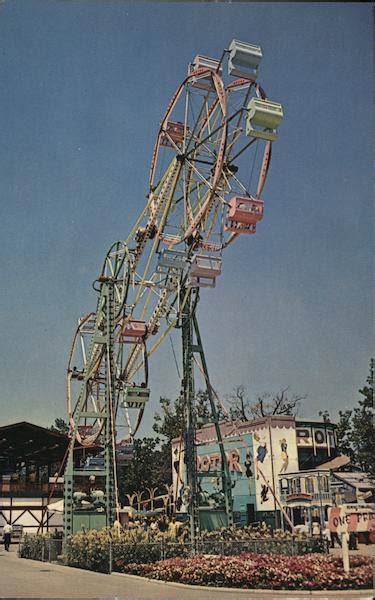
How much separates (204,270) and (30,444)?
2580cm

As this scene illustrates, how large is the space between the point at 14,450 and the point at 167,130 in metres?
27.4

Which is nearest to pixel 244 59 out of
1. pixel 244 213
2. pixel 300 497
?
pixel 244 213

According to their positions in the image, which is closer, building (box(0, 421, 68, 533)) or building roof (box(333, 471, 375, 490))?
building roof (box(333, 471, 375, 490))

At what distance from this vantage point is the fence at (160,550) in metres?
16.7

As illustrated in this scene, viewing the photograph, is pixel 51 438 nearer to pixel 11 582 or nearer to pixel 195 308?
pixel 195 308

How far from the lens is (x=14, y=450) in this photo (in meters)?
44.2

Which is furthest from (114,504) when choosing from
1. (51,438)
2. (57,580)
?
(51,438)

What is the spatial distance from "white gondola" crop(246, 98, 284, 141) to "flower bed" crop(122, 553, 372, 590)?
11.3 metres

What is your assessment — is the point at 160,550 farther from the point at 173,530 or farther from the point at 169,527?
the point at 169,527

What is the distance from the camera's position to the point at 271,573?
12773mm

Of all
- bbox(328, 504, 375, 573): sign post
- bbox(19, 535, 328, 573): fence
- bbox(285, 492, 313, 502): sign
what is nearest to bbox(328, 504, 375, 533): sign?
bbox(328, 504, 375, 573): sign post

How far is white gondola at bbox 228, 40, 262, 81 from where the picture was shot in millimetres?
18188

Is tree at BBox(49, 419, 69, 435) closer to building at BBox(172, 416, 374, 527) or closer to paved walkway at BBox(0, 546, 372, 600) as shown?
building at BBox(172, 416, 374, 527)

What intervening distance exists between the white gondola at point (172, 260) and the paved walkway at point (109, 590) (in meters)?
10.5
